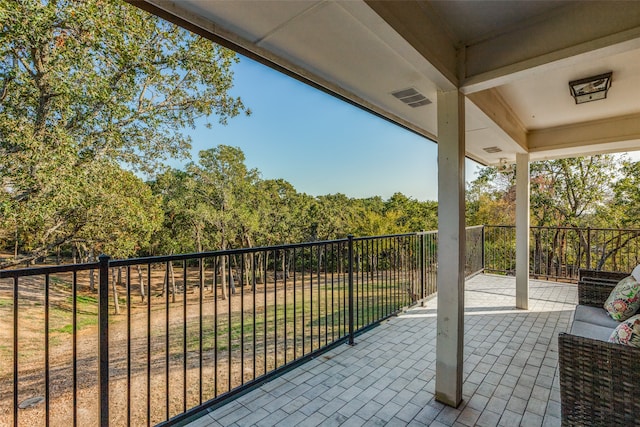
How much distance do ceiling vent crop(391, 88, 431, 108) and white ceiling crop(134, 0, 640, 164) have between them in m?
0.07

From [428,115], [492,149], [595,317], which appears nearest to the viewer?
[595,317]

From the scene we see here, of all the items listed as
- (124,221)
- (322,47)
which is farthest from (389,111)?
(124,221)

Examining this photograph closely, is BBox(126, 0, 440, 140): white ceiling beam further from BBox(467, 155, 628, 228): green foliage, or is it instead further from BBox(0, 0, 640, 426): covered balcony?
BBox(467, 155, 628, 228): green foliage

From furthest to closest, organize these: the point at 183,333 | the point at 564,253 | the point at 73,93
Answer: the point at 73,93
the point at 564,253
the point at 183,333

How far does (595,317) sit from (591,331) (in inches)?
16.5

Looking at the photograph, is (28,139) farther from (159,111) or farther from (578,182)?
(578,182)

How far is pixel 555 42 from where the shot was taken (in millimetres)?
1666

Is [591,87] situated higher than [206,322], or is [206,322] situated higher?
[591,87]

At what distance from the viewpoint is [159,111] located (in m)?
10.8

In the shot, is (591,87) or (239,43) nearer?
(239,43)

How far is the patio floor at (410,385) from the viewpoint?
191 cm

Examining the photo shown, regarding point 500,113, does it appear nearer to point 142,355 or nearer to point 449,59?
point 449,59

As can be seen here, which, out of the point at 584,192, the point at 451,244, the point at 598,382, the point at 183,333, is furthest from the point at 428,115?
the point at 584,192

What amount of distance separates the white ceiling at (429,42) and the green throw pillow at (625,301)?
173cm
